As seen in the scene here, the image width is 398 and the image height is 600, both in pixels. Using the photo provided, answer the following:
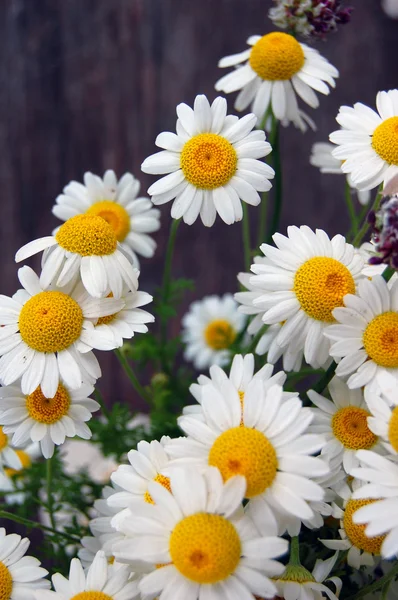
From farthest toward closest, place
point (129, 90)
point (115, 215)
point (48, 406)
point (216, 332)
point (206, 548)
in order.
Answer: point (129, 90), point (216, 332), point (115, 215), point (48, 406), point (206, 548)

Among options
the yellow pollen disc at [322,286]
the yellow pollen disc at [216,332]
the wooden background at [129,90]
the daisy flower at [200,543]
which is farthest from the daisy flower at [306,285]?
A: the wooden background at [129,90]

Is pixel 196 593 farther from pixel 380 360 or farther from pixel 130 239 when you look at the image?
pixel 130 239

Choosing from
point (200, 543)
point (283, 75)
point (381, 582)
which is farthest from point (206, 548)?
point (283, 75)

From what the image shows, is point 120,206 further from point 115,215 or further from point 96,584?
point 96,584

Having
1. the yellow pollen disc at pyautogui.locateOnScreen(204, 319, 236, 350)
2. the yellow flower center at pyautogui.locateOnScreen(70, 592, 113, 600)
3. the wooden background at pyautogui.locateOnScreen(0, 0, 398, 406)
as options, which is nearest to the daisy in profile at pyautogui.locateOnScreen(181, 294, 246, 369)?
the yellow pollen disc at pyautogui.locateOnScreen(204, 319, 236, 350)

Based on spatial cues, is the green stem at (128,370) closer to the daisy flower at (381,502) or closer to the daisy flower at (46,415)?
the daisy flower at (46,415)

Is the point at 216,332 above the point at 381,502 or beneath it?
beneath

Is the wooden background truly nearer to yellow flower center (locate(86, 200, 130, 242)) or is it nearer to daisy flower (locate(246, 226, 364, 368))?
yellow flower center (locate(86, 200, 130, 242))
